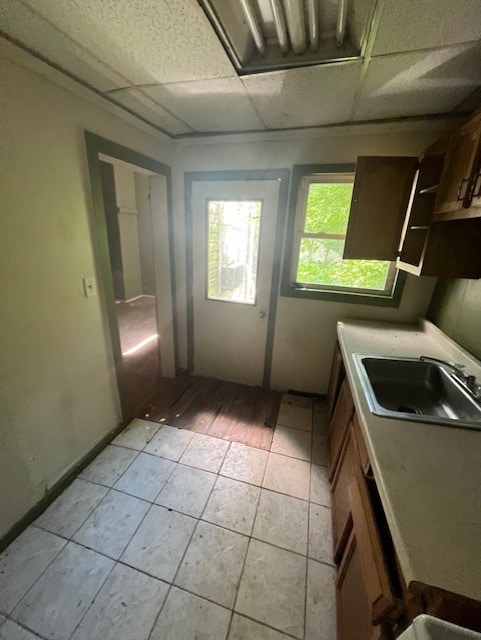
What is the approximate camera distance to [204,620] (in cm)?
108

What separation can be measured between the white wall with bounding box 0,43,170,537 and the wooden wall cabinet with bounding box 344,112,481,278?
1679 mm

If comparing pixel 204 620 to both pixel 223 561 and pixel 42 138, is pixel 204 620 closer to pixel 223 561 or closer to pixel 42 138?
pixel 223 561

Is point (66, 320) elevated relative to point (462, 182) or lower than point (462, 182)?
lower

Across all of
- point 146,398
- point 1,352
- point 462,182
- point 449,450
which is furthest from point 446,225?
point 146,398

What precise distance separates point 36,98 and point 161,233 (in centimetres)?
122

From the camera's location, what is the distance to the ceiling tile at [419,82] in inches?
42.7

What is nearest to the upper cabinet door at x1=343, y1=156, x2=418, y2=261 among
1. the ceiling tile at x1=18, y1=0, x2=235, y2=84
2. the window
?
the window

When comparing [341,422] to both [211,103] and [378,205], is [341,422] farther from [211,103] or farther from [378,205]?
[211,103]

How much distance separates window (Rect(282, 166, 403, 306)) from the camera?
2047 millimetres

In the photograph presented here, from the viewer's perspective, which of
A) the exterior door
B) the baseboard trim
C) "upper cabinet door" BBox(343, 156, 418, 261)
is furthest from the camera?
the exterior door

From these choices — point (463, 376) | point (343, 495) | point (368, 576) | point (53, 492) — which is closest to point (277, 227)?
point (463, 376)

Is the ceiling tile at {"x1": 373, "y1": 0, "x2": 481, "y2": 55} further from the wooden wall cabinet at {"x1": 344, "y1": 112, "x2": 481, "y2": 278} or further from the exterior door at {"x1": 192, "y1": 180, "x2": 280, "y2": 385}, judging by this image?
the exterior door at {"x1": 192, "y1": 180, "x2": 280, "y2": 385}

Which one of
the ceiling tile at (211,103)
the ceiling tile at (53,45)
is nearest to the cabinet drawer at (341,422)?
the ceiling tile at (211,103)

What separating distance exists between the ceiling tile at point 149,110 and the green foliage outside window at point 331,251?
114cm
